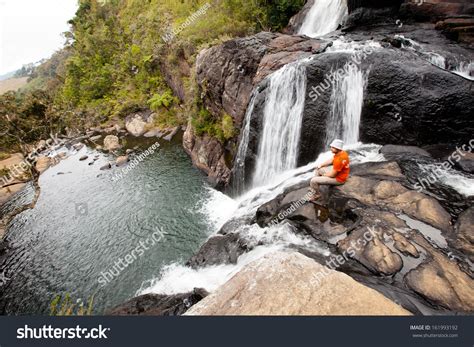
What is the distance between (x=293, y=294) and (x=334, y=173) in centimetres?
345

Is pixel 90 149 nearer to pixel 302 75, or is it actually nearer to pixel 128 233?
pixel 128 233

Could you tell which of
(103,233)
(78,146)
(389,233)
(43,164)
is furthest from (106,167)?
(389,233)

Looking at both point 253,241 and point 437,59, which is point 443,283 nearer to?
point 253,241

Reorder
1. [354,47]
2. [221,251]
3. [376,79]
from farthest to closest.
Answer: [354,47] → [376,79] → [221,251]

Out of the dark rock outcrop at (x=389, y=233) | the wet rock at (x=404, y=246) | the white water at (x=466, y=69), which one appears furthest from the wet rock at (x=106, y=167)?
the white water at (x=466, y=69)

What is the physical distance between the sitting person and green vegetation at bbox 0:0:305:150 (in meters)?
6.46

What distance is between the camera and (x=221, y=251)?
7.05m

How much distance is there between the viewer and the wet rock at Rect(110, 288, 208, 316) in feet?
18.3

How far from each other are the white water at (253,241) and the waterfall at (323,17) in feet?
32.3

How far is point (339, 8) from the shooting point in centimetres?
1452

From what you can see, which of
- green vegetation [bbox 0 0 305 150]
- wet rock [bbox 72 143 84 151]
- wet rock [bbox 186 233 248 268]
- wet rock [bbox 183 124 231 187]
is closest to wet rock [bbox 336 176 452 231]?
wet rock [bbox 186 233 248 268]

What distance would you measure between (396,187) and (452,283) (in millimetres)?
2521

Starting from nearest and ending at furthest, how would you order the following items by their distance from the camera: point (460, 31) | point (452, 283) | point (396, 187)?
point (452, 283) < point (396, 187) < point (460, 31)

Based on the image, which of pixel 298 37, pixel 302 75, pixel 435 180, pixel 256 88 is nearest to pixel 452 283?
pixel 435 180
